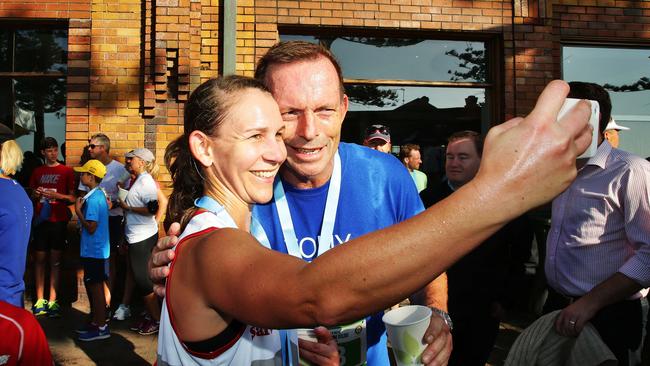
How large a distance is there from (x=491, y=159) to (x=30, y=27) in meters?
7.53

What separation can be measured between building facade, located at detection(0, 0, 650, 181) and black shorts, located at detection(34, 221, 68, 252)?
826 mm

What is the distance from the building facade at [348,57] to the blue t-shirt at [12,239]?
11.2 feet

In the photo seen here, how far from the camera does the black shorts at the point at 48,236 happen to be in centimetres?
639

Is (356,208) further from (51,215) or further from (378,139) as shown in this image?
(51,215)

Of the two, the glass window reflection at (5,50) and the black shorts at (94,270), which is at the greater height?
the glass window reflection at (5,50)

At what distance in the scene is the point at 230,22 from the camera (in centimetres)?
618

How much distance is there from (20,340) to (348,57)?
5.70m

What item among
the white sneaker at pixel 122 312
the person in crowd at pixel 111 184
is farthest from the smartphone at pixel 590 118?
the white sneaker at pixel 122 312

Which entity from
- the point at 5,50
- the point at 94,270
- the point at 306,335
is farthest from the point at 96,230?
the point at 306,335

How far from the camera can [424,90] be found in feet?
23.7

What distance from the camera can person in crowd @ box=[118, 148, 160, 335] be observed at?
5.72m

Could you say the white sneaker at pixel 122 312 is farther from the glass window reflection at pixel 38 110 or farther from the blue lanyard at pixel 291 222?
the blue lanyard at pixel 291 222

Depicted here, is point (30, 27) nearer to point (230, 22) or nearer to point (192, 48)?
point (192, 48)

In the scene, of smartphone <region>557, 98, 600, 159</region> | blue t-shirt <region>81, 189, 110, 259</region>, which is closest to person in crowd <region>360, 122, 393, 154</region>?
blue t-shirt <region>81, 189, 110, 259</region>
